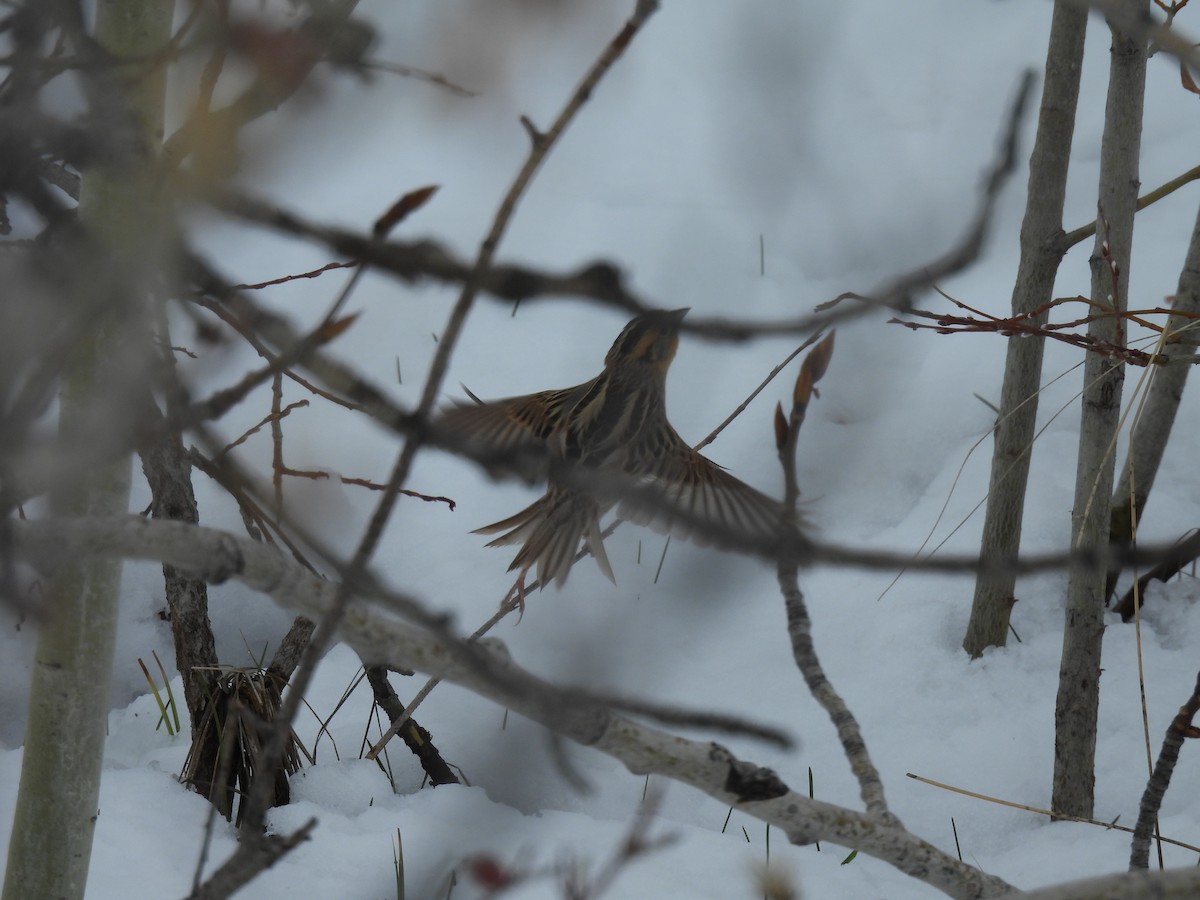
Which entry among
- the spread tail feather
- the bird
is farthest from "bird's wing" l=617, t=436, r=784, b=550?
the spread tail feather

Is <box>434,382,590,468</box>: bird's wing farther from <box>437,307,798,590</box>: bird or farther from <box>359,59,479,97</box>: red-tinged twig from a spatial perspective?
<box>359,59,479,97</box>: red-tinged twig

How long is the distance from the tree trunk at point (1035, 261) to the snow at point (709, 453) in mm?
117

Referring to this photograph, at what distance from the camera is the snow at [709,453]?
1.07 metres

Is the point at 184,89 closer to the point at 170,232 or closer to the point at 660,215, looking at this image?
the point at 170,232

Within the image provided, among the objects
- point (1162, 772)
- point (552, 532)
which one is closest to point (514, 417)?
point (552, 532)

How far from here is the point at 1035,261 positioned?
224 centimetres

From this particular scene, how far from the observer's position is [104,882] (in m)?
1.75

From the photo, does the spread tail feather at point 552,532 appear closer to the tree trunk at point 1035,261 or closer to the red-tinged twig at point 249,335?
the red-tinged twig at point 249,335

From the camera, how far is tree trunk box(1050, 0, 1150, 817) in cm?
194

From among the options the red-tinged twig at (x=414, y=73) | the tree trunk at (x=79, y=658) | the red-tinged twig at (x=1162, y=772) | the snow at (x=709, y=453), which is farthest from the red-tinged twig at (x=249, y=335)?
the red-tinged twig at (x=1162, y=772)

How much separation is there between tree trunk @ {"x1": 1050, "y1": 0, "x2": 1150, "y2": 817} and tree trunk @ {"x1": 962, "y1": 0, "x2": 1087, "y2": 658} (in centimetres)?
16

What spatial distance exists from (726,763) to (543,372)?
2.64 meters

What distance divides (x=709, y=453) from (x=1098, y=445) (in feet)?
4.88

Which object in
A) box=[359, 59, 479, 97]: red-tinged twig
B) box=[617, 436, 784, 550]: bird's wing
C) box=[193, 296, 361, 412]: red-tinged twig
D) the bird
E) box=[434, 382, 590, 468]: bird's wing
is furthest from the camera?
box=[434, 382, 590, 468]: bird's wing
